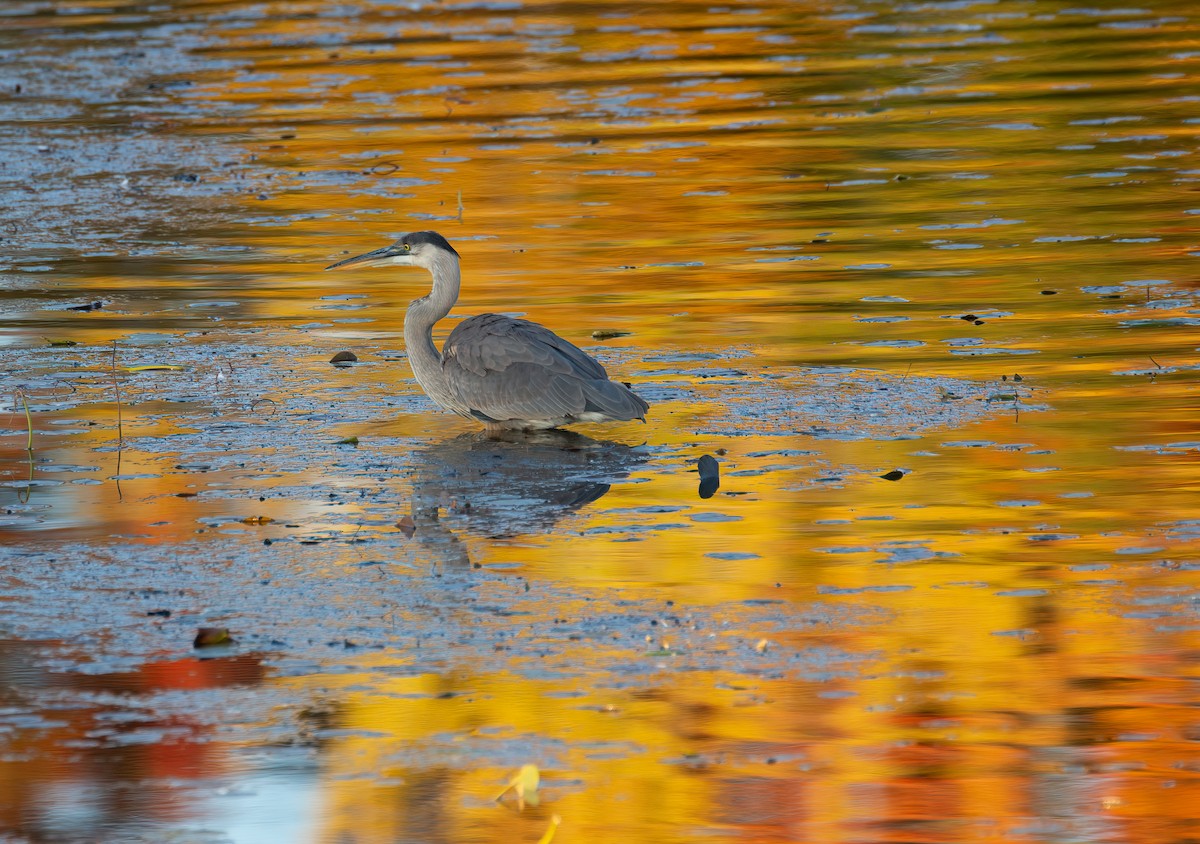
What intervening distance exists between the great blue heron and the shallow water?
0.20 meters

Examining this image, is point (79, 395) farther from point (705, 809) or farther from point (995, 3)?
point (995, 3)

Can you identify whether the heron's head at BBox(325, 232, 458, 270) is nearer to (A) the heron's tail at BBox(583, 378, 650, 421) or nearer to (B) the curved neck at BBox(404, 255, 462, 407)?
(B) the curved neck at BBox(404, 255, 462, 407)

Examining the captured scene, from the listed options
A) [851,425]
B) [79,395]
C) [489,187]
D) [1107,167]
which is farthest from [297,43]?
[851,425]

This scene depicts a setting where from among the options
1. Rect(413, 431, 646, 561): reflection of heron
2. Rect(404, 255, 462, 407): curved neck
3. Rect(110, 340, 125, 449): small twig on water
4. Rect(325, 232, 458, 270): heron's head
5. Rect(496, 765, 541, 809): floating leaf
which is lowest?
Rect(496, 765, 541, 809): floating leaf

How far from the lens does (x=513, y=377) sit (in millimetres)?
9781

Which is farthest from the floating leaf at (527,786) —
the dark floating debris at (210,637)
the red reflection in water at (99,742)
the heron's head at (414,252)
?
the heron's head at (414,252)

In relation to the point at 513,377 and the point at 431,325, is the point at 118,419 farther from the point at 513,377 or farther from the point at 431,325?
the point at 513,377

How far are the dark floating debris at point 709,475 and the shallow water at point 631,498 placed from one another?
0.12 m

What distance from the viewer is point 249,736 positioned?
20.6 feet

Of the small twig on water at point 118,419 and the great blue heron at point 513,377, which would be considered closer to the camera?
the great blue heron at point 513,377

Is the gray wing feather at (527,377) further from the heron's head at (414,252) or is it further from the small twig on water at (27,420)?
the small twig on water at (27,420)

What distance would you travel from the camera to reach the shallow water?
599 cm

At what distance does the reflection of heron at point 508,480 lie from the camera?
830 centimetres

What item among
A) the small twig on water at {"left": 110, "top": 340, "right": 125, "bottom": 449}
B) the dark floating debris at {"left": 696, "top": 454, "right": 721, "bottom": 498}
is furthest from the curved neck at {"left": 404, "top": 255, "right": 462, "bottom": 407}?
the dark floating debris at {"left": 696, "top": 454, "right": 721, "bottom": 498}
